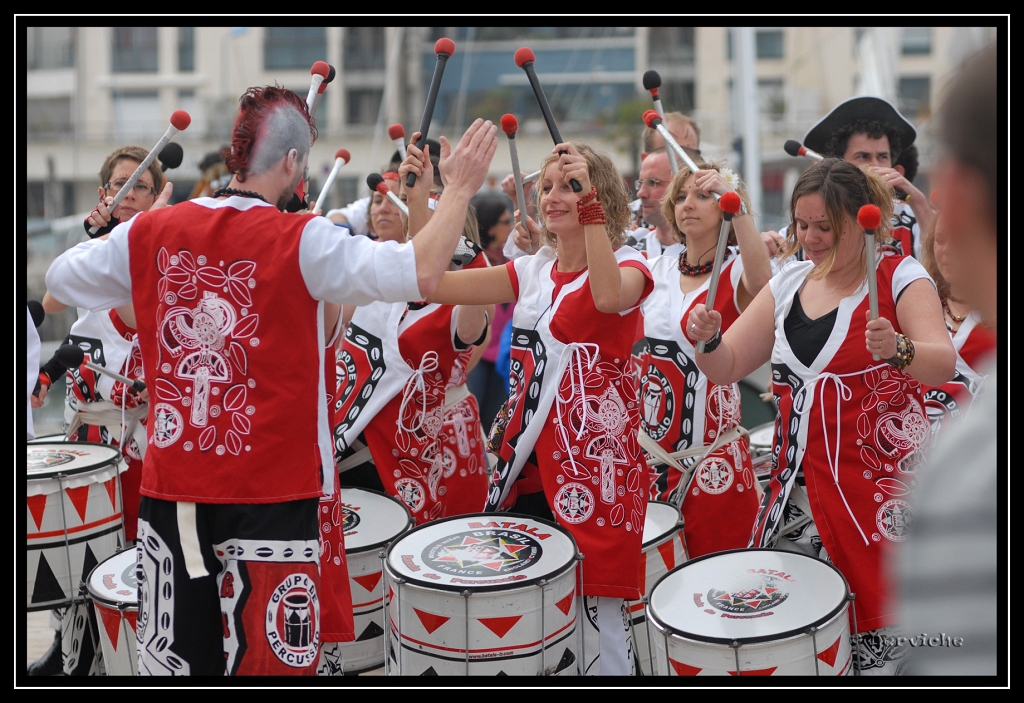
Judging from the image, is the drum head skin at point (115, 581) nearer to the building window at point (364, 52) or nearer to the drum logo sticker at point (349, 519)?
the drum logo sticker at point (349, 519)

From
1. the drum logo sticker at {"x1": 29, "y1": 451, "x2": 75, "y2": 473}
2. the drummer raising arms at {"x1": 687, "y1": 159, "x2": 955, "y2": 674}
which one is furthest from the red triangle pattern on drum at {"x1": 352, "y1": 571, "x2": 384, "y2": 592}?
the drummer raising arms at {"x1": 687, "y1": 159, "x2": 955, "y2": 674}

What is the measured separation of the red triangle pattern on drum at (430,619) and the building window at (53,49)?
15.3 meters

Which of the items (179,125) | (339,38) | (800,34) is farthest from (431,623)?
(339,38)

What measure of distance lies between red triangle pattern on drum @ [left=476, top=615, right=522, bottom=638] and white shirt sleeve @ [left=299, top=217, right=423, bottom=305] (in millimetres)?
941

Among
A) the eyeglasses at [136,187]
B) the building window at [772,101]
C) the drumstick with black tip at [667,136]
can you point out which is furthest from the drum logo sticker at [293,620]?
the building window at [772,101]

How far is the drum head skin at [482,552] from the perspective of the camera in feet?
9.41

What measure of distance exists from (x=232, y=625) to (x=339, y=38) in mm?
21510

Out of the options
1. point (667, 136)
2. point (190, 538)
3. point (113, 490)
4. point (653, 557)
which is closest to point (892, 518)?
point (653, 557)

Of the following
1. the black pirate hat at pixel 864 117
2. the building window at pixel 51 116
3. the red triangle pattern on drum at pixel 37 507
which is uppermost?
the building window at pixel 51 116

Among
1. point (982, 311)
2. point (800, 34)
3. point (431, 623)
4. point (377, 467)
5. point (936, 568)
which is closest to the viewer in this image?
point (936, 568)

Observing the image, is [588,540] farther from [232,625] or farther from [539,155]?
[539,155]

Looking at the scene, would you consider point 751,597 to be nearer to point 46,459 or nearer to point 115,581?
point 115,581

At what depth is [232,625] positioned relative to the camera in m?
2.56

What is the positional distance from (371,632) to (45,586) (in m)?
1.15
